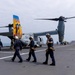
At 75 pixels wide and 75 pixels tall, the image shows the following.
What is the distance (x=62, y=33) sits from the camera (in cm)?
5112

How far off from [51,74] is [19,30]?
940 inches

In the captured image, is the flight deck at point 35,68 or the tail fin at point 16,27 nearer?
the flight deck at point 35,68

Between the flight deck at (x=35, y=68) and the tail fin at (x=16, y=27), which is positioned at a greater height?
the tail fin at (x=16, y=27)

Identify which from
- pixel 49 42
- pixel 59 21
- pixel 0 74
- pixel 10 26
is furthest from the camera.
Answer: pixel 59 21

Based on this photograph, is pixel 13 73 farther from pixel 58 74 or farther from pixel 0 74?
pixel 58 74

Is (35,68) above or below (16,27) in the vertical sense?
below

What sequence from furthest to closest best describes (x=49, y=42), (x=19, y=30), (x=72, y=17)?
(x=72, y=17), (x=19, y=30), (x=49, y=42)

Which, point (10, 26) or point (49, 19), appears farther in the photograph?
point (49, 19)

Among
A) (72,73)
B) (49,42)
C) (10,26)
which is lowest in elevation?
(72,73)

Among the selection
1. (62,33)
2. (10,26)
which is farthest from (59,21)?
(10,26)

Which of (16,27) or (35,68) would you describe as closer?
(35,68)

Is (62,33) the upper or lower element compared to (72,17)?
lower

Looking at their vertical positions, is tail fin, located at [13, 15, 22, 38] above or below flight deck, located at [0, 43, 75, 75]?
above

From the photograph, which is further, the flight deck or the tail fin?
the tail fin
